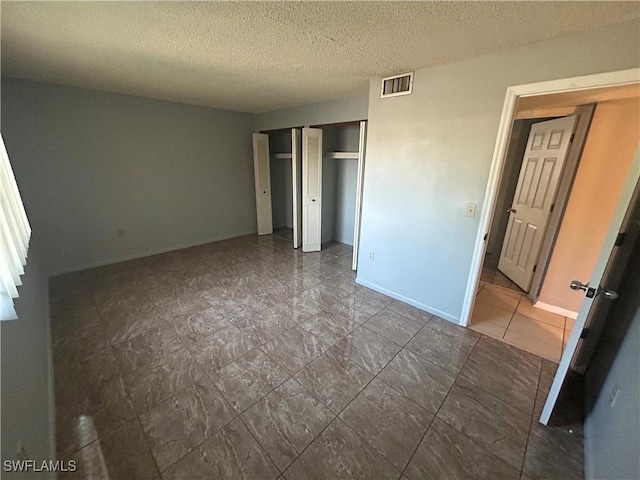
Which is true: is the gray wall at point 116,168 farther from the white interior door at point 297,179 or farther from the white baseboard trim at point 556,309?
the white baseboard trim at point 556,309

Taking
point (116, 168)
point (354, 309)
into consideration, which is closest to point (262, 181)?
point (116, 168)

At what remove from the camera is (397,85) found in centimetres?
250

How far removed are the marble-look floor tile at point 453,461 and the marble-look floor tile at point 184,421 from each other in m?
1.13

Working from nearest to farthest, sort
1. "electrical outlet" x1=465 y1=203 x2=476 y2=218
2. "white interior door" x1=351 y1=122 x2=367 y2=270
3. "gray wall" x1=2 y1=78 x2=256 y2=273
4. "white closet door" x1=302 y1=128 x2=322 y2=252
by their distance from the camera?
"electrical outlet" x1=465 y1=203 x2=476 y2=218 → "gray wall" x1=2 y1=78 x2=256 y2=273 → "white interior door" x1=351 y1=122 x2=367 y2=270 → "white closet door" x1=302 y1=128 x2=322 y2=252

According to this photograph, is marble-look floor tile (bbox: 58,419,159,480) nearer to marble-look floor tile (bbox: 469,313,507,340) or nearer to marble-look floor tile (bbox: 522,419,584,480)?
marble-look floor tile (bbox: 522,419,584,480)

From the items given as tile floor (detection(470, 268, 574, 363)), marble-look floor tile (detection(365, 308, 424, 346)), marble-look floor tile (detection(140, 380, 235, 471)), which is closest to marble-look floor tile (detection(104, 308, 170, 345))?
marble-look floor tile (detection(140, 380, 235, 471))

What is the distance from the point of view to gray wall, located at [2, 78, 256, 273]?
9.87 feet

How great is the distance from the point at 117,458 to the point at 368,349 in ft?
5.70

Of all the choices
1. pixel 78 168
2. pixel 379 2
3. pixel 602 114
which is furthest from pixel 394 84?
pixel 78 168

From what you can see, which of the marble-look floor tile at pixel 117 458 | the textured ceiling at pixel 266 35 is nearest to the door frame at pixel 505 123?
the textured ceiling at pixel 266 35

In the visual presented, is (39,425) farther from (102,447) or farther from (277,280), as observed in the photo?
(277,280)

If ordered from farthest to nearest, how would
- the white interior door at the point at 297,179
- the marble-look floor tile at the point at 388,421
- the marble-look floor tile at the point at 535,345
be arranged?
the white interior door at the point at 297,179
the marble-look floor tile at the point at 535,345
the marble-look floor tile at the point at 388,421

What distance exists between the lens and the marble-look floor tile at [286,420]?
1418 millimetres

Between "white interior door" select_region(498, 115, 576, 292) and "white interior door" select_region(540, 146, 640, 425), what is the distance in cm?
126
